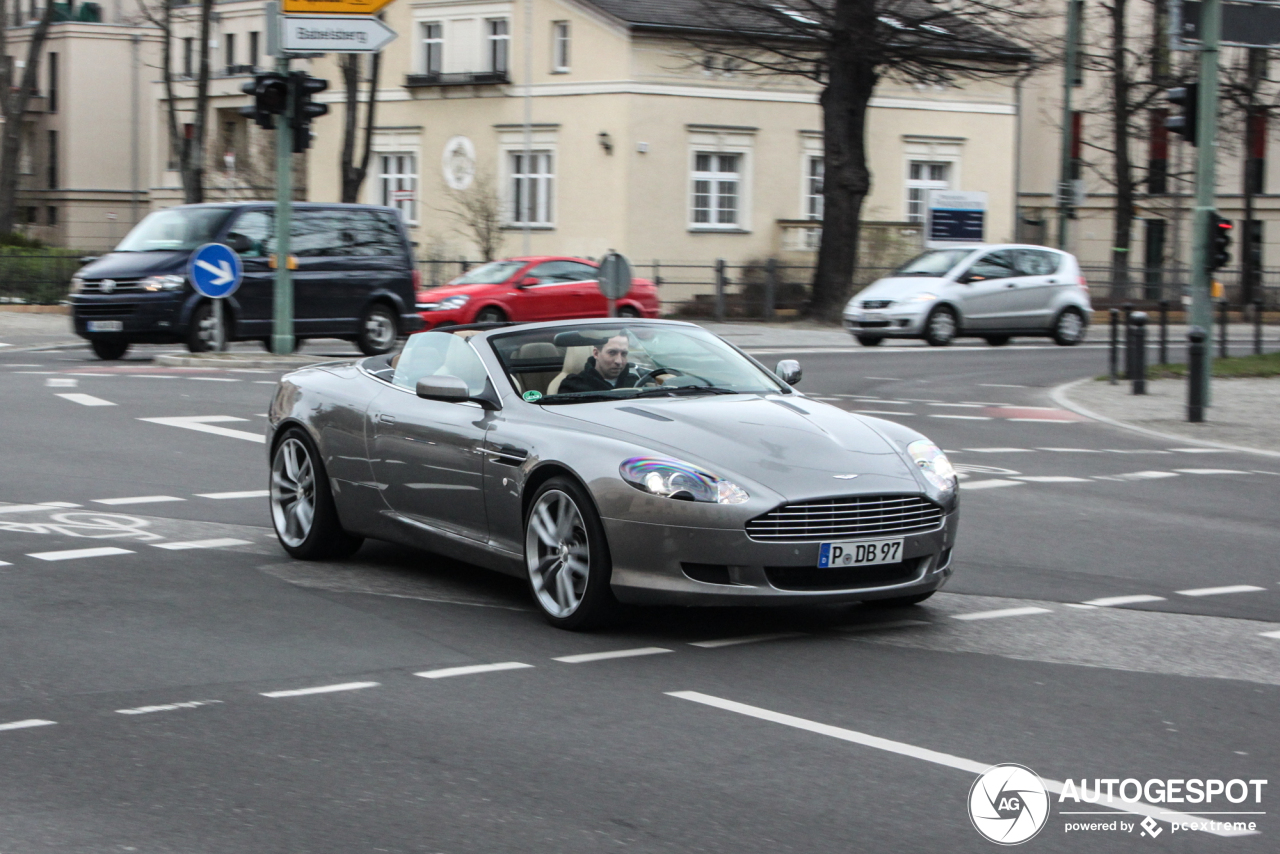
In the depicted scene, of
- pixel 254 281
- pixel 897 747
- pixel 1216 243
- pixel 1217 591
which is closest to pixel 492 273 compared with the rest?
pixel 254 281

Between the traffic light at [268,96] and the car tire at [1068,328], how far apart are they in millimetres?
15176

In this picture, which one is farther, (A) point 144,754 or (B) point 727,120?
(B) point 727,120

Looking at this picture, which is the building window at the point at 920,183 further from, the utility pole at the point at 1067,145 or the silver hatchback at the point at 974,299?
the silver hatchback at the point at 974,299

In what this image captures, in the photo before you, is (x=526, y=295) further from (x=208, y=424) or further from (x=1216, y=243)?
(x=208, y=424)

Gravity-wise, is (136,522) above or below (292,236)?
below

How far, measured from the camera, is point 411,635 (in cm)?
766

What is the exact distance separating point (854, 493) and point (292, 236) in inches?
740

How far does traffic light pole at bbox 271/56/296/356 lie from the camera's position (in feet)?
77.8

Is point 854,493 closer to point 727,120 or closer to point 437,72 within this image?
point 727,120

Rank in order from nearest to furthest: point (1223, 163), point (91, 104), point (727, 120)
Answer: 1. point (727, 120)
2. point (1223, 163)
3. point (91, 104)

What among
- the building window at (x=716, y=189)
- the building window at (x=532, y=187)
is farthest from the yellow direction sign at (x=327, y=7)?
the building window at (x=716, y=189)

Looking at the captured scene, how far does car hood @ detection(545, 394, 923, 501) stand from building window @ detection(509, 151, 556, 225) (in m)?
39.3

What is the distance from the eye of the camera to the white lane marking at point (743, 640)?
7.45m

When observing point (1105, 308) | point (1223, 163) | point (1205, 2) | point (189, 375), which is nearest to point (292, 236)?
point (189, 375)
